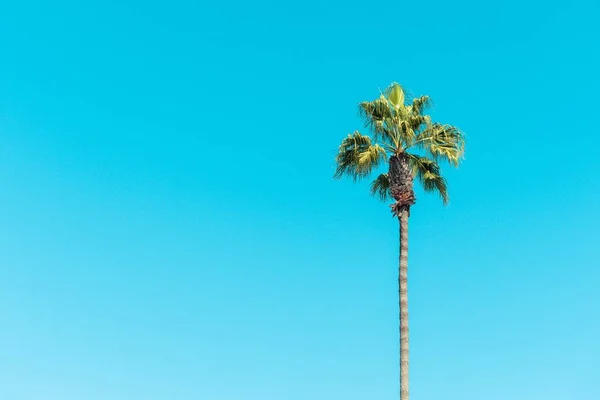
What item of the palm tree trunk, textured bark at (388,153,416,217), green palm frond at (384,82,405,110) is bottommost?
the palm tree trunk

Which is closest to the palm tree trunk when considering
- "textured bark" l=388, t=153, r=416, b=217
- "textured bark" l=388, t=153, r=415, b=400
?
"textured bark" l=388, t=153, r=415, b=400

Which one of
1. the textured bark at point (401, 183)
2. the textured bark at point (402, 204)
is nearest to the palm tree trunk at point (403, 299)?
the textured bark at point (402, 204)

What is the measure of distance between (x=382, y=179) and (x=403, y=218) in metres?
3.63

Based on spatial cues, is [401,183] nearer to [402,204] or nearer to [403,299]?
[402,204]

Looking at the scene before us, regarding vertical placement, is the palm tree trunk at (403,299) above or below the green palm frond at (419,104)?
below

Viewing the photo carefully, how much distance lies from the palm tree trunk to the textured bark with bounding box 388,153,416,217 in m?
0.25

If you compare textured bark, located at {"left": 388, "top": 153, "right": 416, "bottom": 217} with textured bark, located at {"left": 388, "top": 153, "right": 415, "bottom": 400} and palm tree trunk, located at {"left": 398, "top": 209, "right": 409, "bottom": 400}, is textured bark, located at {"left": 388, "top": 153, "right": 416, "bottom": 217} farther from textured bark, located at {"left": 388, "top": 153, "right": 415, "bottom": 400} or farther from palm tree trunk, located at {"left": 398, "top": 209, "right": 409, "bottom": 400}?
palm tree trunk, located at {"left": 398, "top": 209, "right": 409, "bottom": 400}

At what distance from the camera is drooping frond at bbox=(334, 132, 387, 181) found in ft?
83.9

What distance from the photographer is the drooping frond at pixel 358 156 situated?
2558 cm

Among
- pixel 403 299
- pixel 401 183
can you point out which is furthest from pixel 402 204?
pixel 403 299

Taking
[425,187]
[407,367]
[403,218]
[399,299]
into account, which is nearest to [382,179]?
[425,187]

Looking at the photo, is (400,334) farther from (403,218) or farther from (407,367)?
(403,218)

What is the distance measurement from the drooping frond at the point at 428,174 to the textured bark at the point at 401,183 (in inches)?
35.4

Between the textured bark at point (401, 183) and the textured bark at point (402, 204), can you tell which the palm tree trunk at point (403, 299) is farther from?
the textured bark at point (401, 183)
